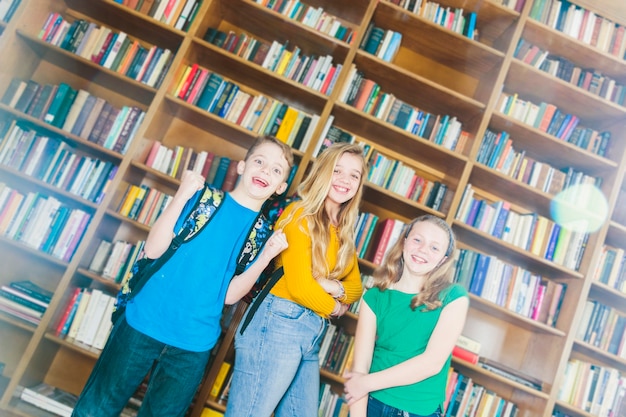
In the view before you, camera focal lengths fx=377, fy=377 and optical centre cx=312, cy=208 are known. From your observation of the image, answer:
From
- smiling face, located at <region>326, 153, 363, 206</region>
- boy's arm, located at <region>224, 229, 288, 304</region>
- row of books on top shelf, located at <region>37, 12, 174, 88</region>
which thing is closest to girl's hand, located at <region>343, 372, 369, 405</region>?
boy's arm, located at <region>224, 229, 288, 304</region>

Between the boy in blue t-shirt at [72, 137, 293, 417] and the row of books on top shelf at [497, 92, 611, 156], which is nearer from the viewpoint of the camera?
the boy in blue t-shirt at [72, 137, 293, 417]

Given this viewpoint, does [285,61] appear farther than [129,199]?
Yes

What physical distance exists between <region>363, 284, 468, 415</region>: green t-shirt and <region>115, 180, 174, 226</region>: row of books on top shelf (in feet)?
4.59

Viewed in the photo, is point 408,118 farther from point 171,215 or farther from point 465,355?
point 171,215

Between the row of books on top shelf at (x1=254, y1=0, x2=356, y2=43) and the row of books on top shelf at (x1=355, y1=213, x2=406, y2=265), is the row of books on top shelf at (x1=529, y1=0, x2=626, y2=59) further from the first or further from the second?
the row of books on top shelf at (x1=355, y1=213, x2=406, y2=265)

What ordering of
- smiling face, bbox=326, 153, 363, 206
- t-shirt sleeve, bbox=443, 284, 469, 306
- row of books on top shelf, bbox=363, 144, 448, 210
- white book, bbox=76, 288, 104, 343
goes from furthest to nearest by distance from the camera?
row of books on top shelf, bbox=363, 144, 448, 210 → white book, bbox=76, 288, 104, 343 → smiling face, bbox=326, 153, 363, 206 → t-shirt sleeve, bbox=443, 284, 469, 306

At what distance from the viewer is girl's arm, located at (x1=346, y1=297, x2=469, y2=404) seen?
4.26ft

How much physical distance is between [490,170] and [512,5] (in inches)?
42.4

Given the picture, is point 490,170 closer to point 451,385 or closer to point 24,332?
point 451,385

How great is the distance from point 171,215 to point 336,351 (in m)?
1.35

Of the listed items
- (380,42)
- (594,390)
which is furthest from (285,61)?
(594,390)

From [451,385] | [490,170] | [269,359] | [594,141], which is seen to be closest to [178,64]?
[269,359]

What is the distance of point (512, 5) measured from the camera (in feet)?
7.79

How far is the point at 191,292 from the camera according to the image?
1.33 meters
